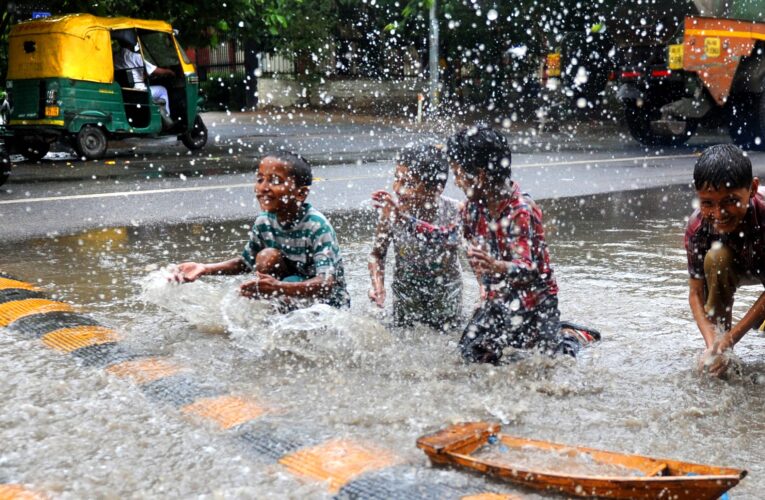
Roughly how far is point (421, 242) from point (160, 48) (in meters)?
13.1

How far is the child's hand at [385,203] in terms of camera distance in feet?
14.7

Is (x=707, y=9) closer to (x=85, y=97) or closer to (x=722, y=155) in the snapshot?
(x=85, y=97)

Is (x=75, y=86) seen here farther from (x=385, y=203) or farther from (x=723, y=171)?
(x=723, y=171)

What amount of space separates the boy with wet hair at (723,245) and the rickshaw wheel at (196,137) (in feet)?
46.1

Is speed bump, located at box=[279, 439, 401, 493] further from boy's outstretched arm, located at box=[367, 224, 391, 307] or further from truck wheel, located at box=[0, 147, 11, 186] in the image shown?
Result: truck wheel, located at box=[0, 147, 11, 186]

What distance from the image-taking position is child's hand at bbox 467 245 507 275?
3580 mm

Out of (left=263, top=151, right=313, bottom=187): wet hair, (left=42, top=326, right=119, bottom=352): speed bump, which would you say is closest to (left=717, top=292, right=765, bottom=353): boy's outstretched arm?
(left=263, top=151, right=313, bottom=187): wet hair

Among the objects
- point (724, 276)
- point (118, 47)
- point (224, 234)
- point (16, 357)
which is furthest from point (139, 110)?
point (724, 276)

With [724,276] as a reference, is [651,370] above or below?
below

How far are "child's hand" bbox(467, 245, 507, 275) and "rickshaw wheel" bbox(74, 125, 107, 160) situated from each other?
12448mm

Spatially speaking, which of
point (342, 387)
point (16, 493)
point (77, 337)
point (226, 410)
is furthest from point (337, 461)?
point (77, 337)

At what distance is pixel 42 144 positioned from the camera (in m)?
15.0

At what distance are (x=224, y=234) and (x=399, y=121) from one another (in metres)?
20.8

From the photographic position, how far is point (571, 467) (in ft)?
9.11
